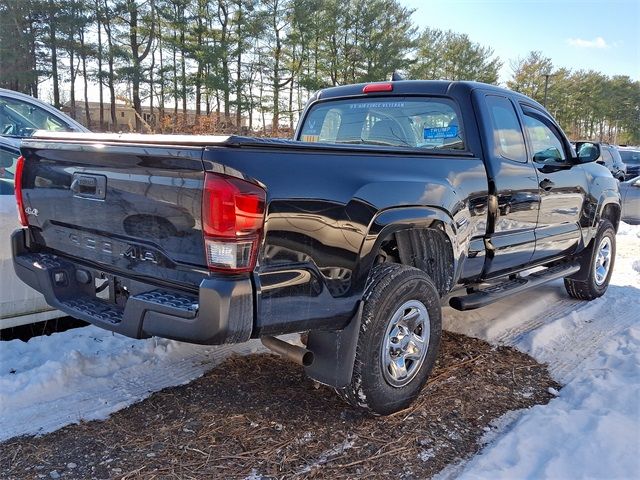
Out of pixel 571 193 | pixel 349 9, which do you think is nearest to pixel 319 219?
pixel 571 193

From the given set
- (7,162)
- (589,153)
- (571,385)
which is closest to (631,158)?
(589,153)

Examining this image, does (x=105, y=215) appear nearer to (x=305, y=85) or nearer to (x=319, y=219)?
(x=319, y=219)

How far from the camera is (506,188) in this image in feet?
13.2

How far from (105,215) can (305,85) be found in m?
38.0

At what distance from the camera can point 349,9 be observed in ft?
131

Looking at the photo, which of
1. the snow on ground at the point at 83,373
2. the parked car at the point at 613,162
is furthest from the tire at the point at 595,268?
the parked car at the point at 613,162

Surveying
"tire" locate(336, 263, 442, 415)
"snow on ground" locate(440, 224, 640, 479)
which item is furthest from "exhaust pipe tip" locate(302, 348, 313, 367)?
"snow on ground" locate(440, 224, 640, 479)

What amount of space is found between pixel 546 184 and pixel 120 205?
3551mm

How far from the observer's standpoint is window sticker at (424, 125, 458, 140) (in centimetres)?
399

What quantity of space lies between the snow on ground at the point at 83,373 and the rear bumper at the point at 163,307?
2.22 feet

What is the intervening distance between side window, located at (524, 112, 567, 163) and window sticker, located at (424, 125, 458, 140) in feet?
3.17

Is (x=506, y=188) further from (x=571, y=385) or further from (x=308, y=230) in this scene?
(x=308, y=230)

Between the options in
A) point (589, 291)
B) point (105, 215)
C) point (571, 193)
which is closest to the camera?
point (105, 215)

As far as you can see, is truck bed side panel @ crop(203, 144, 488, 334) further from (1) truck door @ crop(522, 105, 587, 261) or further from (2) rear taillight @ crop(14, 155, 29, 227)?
(1) truck door @ crop(522, 105, 587, 261)
